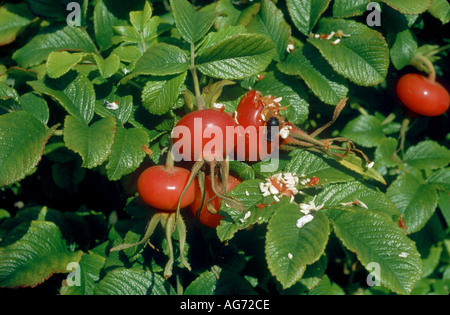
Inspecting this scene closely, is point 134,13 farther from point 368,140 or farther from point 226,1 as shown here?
point 368,140

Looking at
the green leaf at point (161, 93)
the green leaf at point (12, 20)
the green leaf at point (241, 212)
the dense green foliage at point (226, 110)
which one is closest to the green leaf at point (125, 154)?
the dense green foliage at point (226, 110)

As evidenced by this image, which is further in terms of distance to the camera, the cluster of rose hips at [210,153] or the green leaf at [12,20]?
the green leaf at [12,20]

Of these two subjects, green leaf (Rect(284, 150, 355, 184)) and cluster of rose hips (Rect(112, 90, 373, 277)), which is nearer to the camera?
cluster of rose hips (Rect(112, 90, 373, 277))

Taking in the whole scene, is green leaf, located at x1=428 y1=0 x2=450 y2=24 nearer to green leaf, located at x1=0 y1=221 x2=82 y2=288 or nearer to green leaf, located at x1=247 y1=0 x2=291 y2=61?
green leaf, located at x1=247 y1=0 x2=291 y2=61

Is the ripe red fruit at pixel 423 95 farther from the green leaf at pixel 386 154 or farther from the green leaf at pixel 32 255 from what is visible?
the green leaf at pixel 32 255

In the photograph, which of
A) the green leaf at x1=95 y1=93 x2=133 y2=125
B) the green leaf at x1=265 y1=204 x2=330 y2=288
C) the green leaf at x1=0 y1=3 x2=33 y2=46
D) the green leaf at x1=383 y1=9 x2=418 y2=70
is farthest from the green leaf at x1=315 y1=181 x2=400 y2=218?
the green leaf at x1=0 y1=3 x2=33 y2=46
